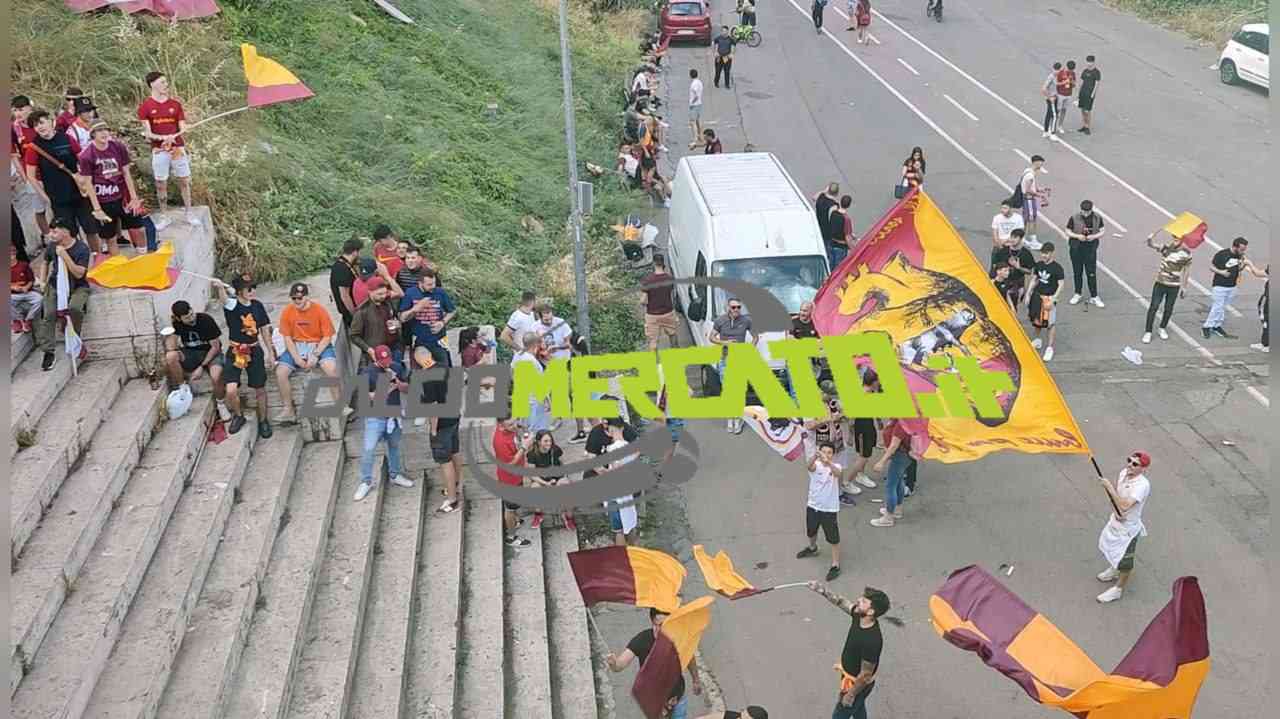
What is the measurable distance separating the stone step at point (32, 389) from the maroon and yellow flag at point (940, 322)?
7.54m

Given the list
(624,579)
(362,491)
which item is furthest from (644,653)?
(362,491)

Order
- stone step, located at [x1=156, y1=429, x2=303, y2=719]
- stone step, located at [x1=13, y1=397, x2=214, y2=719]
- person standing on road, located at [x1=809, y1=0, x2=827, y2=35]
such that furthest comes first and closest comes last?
person standing on road, located at [x1=809, y1=0, x2=827, y2=35] < stone step, located at [x1=156, y1=429, x2=303, y2=719] < stone step, located at [x1=13, y1=397, x2=214, y2=719]

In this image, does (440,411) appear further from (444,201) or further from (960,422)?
(444,201)

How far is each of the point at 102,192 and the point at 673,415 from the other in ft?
22.4

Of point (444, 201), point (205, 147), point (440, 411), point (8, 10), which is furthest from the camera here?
point (444, 201)

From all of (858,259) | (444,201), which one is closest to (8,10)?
(858,259)

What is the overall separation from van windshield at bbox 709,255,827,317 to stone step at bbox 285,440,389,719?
5665mm

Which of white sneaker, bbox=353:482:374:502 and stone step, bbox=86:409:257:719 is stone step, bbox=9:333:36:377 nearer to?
stone step, bbox=86:409:257:719

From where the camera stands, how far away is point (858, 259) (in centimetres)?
1230

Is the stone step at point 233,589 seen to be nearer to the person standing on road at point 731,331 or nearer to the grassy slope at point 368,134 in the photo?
the grassy slope at point 368,134

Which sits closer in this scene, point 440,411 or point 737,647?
point 737,647

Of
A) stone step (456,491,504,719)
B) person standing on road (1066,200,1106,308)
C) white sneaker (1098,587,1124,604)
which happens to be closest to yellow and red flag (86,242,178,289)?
stone step (456,491,504,719)

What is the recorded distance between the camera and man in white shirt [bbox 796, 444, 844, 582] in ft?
36.8

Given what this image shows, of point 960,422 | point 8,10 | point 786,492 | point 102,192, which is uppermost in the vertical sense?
point 8,10
